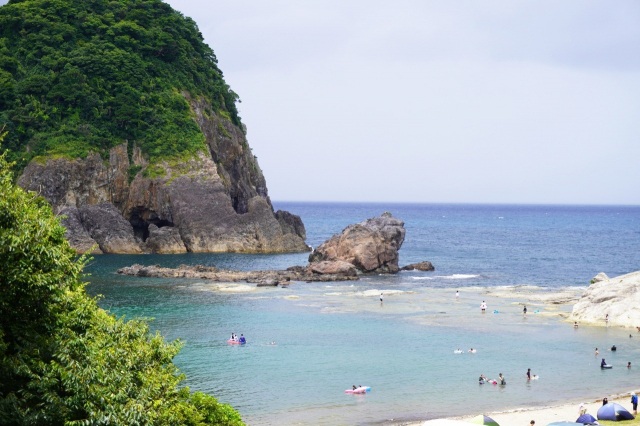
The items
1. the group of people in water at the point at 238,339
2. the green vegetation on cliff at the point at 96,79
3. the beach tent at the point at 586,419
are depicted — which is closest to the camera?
the beach tent at the point at 586,419

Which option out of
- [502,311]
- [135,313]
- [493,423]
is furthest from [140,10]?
[493,423]

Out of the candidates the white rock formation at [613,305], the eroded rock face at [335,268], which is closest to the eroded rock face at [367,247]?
the eroded rock face at [335,268]

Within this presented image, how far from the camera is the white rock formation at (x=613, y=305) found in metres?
63.0

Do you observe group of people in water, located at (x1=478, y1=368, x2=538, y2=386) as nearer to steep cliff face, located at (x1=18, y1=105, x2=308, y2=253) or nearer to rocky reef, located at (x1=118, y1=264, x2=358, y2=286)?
rocky reef, located at (x1=118, y1=264, x2=358, y2=286)

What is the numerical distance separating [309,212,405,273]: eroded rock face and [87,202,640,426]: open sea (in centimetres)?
319

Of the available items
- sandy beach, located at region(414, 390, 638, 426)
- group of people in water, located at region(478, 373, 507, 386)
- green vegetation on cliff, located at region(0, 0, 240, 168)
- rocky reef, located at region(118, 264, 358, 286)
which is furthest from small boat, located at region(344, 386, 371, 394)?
green vegetation on cliff, located at region(0, 0, 240, 168)

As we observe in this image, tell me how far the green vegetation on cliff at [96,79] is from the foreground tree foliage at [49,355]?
101m

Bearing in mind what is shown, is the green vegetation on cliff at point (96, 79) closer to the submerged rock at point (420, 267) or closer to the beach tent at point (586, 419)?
the submerged rock at point (420, 267)

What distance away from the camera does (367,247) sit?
318 feet

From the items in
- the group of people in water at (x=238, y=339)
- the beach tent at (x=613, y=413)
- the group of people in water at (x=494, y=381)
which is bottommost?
the group of people in water at (x=494, y=381)

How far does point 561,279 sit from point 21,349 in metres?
89.7

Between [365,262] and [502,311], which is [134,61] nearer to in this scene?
[365,262]

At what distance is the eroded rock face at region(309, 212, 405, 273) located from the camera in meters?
96.8

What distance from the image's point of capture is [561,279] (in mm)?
97938
